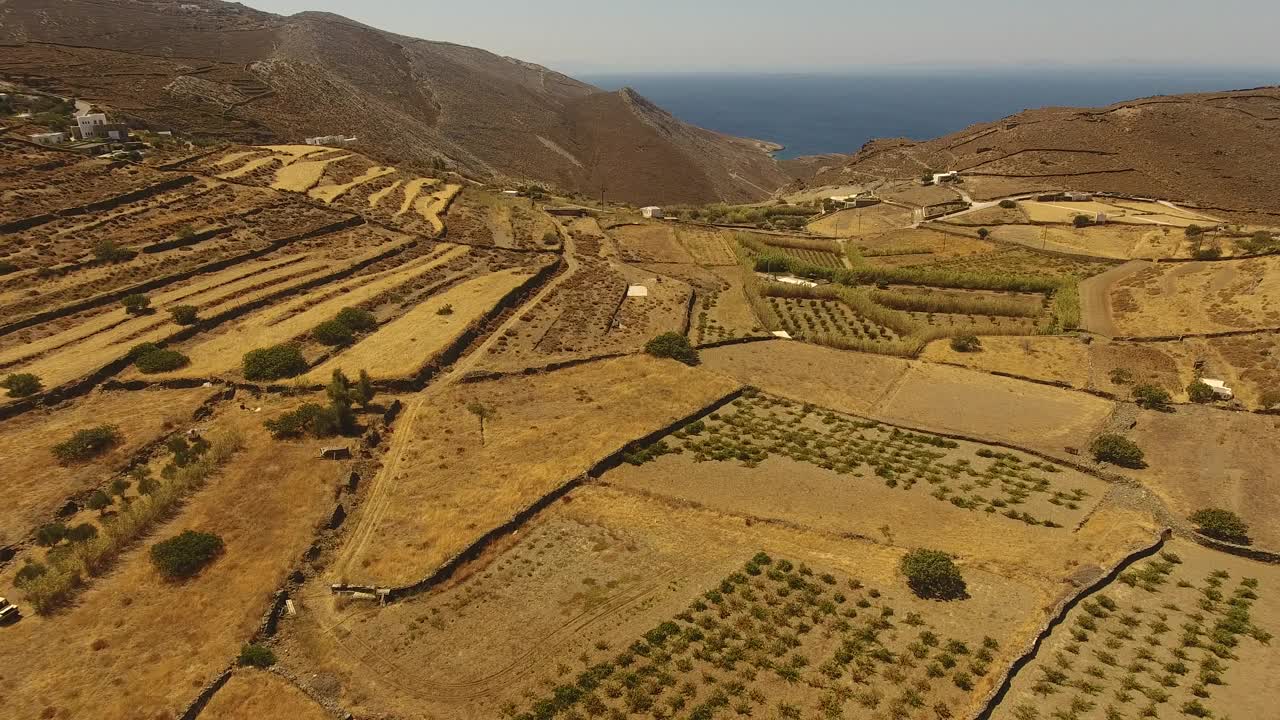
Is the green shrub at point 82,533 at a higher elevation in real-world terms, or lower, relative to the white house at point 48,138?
lower

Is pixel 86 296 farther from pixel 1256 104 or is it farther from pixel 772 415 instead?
pixel 1256 104

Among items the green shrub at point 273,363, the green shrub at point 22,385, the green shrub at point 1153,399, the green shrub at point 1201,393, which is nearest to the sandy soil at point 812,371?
the green shrub at point 1153,399

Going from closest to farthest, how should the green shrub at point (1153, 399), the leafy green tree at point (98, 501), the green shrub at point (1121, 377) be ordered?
the leafy green tree at point (98, 501)
the green shrub at point (1153, 399)
the green shrub at point (1121, 377)

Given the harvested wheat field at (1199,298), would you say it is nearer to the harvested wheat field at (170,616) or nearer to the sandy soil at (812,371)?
the sandy soil at (812,371)

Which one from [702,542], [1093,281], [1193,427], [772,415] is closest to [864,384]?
[772,415]

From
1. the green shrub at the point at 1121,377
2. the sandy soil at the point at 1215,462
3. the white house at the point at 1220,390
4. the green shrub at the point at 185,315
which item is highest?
the green shrub at the point at 185,315

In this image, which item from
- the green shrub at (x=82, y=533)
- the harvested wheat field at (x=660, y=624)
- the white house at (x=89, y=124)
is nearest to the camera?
the harvested wheat field at (x=660, y=624)
